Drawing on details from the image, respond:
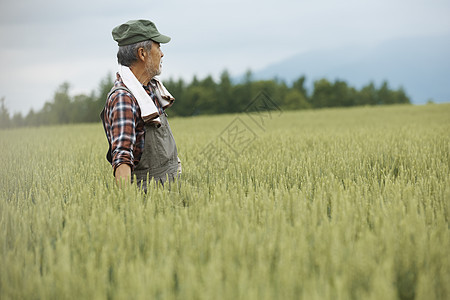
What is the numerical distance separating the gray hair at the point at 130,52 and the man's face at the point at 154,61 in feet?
0.11

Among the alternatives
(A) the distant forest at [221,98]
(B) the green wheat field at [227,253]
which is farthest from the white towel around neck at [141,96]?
(A) the distant forest at [221,98]

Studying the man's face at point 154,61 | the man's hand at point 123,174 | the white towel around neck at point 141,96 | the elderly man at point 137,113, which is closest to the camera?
the man's hand at point 123,174

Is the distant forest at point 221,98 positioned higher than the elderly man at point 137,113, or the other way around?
the distant forest at point 221,98

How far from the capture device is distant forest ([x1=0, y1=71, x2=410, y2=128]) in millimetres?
28138

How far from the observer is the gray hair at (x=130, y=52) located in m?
2.38

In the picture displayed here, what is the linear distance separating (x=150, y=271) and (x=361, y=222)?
946mm

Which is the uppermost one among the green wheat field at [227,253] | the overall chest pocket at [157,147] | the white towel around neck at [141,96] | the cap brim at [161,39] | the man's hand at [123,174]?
the cap brim at [161,39]

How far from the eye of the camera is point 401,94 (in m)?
59.8

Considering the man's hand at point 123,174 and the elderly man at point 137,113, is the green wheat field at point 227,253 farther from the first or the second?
the elderly man at point 137,113

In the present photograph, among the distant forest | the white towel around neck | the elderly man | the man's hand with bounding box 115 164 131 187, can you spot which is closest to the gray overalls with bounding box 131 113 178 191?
the elderly man

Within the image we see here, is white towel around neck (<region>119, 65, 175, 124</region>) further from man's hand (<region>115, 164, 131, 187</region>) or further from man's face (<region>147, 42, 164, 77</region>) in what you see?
man's hand (<region>115, 164, 131, 187</region>)

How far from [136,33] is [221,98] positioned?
37601 millimetres

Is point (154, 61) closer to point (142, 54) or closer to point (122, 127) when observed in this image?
Result: point (142, 54)

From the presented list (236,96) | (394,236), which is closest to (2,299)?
(394,236)
